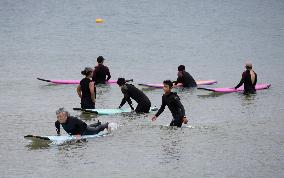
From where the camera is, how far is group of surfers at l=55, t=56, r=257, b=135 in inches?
870

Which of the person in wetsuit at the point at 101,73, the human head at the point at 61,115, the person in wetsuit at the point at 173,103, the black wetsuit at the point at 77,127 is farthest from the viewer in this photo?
the person in wetsuit at the point at 101,73

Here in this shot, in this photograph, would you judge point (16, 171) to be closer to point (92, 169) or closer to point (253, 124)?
point (92, 169)

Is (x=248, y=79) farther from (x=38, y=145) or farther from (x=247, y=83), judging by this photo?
(x=38, y=145)

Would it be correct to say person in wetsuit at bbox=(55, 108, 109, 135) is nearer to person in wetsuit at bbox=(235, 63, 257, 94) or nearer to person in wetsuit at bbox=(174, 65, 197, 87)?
person in wetsuit at bbox=(174, 65, 197, 87)

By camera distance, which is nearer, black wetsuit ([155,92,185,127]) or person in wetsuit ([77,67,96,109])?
black wetsuit ([155,92,185,127])

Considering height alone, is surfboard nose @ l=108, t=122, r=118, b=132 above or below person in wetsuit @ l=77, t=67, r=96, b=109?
below

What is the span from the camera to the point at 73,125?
72.3ft

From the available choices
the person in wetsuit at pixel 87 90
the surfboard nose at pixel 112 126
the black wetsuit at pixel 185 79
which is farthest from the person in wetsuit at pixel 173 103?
the black wetsuit at pixel 185 79

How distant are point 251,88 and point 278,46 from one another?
901 inches

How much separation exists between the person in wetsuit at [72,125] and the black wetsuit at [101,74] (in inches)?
401

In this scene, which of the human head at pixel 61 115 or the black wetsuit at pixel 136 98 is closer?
the human head at pixel 61 115

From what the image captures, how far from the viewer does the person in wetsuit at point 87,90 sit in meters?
25.7

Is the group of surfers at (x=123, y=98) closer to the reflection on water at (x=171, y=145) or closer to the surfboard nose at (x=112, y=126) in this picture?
the surfboard nose at (x=112, y=126)

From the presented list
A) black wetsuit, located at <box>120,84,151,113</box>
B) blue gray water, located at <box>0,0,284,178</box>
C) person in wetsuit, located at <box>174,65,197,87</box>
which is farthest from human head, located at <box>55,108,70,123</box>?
person in wetsuit, located at <box>174,65,197,87</box>
